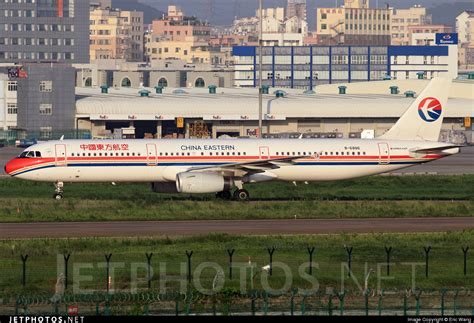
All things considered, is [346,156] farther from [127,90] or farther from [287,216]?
[127,90]

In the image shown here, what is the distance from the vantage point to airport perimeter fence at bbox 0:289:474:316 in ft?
115

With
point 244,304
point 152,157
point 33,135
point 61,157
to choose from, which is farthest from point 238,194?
point 33,135

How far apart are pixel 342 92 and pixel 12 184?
8074cm

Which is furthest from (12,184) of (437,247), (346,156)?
(437,247)

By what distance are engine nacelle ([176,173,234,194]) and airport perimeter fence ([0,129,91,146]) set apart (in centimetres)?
6539

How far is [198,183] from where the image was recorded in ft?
225

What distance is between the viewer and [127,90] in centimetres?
16062

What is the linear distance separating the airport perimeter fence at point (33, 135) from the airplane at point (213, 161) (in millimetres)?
60857

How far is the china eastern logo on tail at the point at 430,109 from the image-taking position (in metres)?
76.8

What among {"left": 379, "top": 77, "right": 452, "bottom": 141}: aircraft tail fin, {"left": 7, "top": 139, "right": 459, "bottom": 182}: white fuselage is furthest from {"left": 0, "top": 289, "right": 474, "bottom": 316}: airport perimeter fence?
{"left": 379, "top": 77, "right": 452, "bottom": 141}: aircraft tail fin
